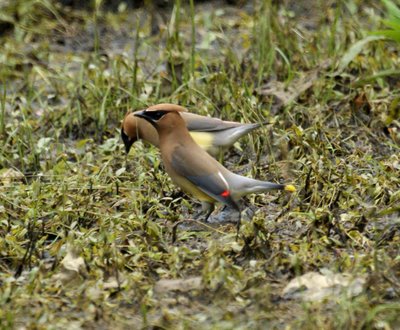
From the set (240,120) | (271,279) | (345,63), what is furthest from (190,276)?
(345,63)

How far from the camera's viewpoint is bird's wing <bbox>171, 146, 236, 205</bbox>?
608cm

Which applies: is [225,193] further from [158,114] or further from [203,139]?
[203,139]

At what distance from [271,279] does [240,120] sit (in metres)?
2.33

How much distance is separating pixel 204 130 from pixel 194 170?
833 mm

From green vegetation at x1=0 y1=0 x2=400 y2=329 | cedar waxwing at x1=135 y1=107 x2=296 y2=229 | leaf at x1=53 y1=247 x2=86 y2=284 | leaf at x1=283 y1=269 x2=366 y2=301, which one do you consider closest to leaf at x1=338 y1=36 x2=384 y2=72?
green vegetation at x1=0 y1=0 x2=400 y2=329

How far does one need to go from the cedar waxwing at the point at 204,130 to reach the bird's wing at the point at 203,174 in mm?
605

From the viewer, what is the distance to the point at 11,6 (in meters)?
9.87

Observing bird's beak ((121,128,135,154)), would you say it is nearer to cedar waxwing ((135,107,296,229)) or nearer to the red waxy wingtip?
cedar waxwing ((135,107,296,229))

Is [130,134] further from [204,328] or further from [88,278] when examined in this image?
[204,328]

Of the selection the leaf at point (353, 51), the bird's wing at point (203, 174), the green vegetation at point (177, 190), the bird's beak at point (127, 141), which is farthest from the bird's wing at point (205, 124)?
the leaf at point (353, 51)

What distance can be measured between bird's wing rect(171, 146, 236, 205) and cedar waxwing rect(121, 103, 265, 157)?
605 mm

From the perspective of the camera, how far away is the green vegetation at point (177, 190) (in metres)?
5.16

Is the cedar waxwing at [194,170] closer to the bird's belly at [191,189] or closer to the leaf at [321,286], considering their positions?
the bird's belly at [191,189]

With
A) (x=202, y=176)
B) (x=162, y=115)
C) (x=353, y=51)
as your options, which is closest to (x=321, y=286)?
(x=202, y=176)
